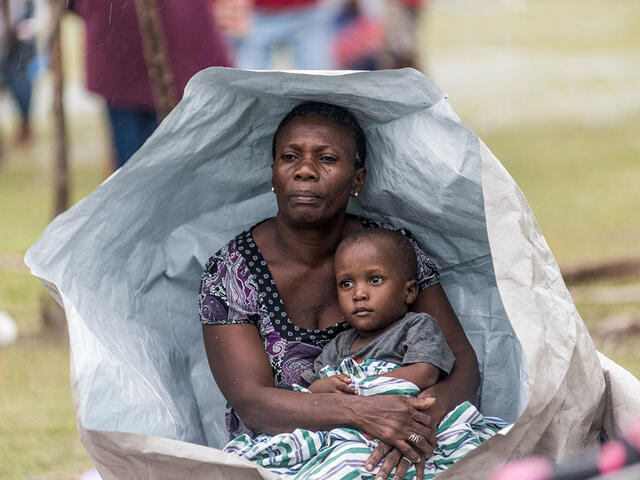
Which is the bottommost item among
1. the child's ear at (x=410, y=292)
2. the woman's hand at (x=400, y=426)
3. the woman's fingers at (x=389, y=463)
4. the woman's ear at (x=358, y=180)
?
the woman's fingers at (x=389, y=463)

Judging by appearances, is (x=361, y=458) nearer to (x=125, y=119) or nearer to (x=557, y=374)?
(x=557, y=374)

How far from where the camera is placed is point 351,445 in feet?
8.05

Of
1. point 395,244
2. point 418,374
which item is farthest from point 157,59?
point 418,374

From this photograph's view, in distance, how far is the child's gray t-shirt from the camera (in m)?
2.69

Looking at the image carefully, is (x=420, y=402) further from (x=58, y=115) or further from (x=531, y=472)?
(x=58, y=115)

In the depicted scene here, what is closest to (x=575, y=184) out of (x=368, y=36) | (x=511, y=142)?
(x=511, y=142)

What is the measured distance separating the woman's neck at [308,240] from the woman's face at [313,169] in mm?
69

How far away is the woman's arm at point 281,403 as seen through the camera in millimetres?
2480

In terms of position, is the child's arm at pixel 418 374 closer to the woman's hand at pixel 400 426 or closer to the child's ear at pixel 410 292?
the woman's hand at pixel 400 426

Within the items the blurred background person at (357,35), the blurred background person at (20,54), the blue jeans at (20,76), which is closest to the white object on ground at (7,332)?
the blurred background person at (20,54)

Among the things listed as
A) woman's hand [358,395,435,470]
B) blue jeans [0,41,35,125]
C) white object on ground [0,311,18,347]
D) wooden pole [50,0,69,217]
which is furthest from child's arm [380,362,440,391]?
blue jeans [0,41,35,125]

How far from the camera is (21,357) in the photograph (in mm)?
4973

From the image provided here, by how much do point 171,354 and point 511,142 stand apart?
293 inches

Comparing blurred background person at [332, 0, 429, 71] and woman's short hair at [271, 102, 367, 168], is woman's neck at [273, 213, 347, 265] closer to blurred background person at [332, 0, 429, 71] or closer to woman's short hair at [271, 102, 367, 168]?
woman's short hair at [271, 102, 367, 168]
